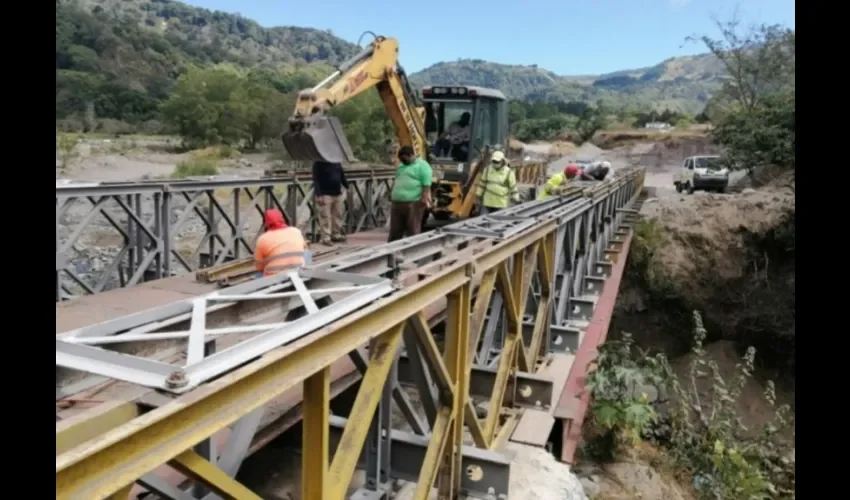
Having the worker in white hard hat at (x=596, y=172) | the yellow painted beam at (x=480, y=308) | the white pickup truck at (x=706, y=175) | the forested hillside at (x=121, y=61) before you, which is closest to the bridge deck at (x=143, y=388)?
the yellow painted beam at (x=480, y=308)

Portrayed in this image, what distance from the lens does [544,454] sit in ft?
16.8

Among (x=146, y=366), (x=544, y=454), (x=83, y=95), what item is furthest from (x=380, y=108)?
(x=83, y=95)

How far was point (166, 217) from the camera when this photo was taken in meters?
8.61

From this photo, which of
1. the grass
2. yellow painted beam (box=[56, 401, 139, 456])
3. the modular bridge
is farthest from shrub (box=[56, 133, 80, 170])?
yellow painted beam (box=[56, 401, 139, 456])

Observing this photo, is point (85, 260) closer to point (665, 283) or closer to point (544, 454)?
point (544, 454)

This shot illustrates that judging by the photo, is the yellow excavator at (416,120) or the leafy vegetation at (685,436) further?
the yellow excavator at (416,120)

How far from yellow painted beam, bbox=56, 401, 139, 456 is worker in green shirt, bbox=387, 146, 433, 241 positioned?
7777 millimetres

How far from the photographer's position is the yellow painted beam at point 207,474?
76.5 inches

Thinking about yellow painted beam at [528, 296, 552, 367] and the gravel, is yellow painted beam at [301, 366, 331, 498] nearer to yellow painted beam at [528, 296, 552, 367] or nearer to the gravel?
the gravel

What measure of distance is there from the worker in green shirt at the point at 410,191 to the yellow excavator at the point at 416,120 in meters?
0.80

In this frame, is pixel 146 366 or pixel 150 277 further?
pixel 150 277

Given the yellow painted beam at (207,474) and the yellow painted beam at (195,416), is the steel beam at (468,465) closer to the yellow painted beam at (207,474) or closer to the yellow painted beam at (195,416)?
the yellow painted beam at (195,416)
